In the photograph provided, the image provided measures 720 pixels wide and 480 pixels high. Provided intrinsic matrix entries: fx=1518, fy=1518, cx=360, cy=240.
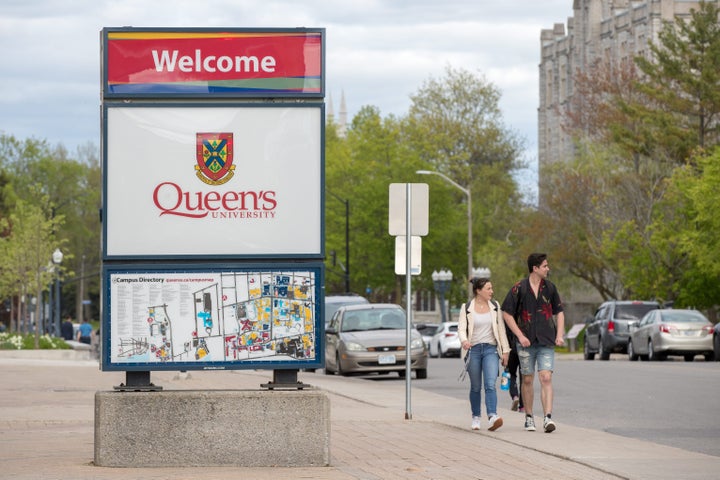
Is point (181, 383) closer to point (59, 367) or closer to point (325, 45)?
point (59, 367)

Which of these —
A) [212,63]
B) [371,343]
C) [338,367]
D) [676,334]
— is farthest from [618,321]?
[212,63]

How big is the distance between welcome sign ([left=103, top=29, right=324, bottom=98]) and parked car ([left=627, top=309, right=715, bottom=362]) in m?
28.2

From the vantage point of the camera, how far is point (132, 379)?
11578 mm

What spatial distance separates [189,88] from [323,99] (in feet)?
3.42

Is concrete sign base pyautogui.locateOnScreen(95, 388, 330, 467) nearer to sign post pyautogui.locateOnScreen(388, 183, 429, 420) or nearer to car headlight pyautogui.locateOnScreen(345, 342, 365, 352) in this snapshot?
sign post pyautogui.locateOnScreen(388, 183, 429, 420)

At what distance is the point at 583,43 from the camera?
115688 millimetres

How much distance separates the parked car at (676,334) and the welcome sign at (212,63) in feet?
92.6

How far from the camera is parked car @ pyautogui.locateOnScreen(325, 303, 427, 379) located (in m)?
30.1

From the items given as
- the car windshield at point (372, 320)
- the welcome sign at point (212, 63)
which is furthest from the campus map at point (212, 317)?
the car windshield at point (372, 320)

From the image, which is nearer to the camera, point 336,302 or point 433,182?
point 336,302

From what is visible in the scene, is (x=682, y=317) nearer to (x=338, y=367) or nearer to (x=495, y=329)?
(x=338, y=367)

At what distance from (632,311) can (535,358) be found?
91.5 ft

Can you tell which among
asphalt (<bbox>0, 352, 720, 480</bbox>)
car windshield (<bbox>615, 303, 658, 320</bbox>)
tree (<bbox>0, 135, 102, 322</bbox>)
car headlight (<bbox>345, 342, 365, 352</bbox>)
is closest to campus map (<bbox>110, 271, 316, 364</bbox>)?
asphalt (<bbox>0, 352, 720, 480</bbox>)

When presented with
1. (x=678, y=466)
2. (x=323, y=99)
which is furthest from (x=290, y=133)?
(x=678, y=466)
